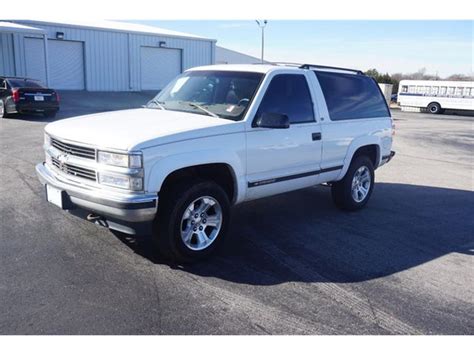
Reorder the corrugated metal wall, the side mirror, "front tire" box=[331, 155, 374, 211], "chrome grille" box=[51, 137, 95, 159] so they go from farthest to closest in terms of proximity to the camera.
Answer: the corrugated metal wall, "front tire" box=[331, 155, 374, 211], the side mirror, "chrome grille" box=[51, 137, 95, 159]

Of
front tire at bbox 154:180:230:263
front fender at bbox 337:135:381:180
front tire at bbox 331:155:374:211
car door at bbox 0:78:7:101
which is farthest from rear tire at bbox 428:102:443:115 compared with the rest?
front tire at bbox 154:180:230:263

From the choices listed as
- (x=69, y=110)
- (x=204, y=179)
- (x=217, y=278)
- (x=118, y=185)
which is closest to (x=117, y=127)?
(x=118, y=185)

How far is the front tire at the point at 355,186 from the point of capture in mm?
6656

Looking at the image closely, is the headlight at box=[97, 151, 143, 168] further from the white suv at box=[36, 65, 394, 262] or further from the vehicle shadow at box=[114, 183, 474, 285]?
the vehicle shadow at box=[114, 183, 474, 285]

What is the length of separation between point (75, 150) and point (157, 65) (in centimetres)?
2896

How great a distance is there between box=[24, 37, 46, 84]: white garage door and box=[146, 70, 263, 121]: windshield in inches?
875

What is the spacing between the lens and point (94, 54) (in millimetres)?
28062

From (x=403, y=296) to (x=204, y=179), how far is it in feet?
7.29

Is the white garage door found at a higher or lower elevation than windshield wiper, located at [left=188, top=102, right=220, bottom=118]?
higher

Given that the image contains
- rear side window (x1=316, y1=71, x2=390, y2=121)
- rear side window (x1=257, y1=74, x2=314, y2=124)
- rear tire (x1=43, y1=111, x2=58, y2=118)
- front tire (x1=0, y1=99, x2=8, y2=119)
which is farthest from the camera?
rear tire (x1=43, y1=111, x2=58, y2=118)

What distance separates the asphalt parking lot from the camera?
3.58 meters

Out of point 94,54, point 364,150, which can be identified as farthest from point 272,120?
point 94,54

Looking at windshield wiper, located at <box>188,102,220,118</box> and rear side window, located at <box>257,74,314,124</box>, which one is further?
rear side window, located at <box>257,74,314,124</box>

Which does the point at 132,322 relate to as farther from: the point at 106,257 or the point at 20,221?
the point at 20,221
